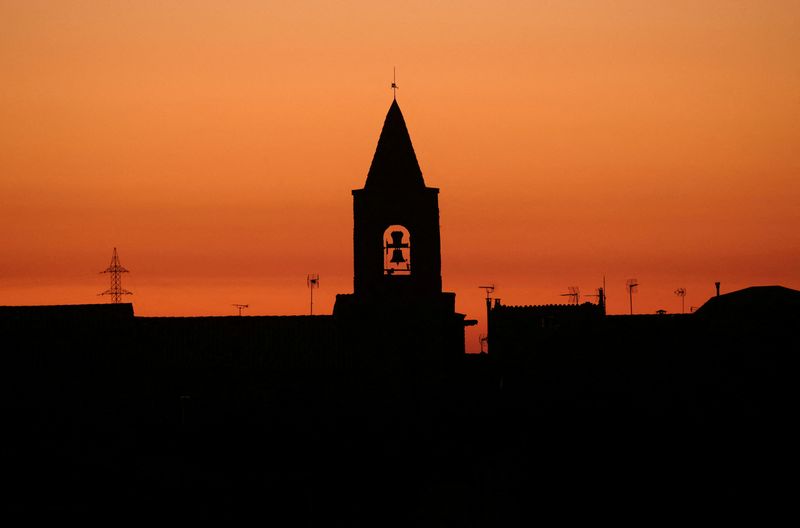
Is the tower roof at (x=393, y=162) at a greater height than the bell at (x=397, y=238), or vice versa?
the tower roof at (x=393, y=162)

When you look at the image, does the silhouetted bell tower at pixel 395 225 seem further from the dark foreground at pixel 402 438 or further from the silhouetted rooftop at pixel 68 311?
the silhouetted rooftop at pixel 68 311

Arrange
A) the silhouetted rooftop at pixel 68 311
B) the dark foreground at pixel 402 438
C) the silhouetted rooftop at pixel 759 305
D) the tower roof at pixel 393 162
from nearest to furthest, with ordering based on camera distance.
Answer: the dark foreground at pixel 402 438, the silhouetted rooftop at pixel 759 305, the tower roof at pixel 393 162, the silhouetted rooftop at pixel 68 311

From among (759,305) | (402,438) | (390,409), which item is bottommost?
(402,438)

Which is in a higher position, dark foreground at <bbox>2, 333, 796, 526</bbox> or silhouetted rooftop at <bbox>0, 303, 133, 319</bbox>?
silhouetted rooftop at <bbox>0, 303, 133, 319</bbox>

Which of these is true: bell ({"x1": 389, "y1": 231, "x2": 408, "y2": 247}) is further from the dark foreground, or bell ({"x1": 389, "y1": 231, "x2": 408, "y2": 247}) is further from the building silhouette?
the dark foreground

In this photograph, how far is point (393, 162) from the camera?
4303cm

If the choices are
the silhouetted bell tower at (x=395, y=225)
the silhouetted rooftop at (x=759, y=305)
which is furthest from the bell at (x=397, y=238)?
the silhouetted rooftop at (x=759, y=305)

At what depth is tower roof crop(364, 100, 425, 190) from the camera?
42.9 m

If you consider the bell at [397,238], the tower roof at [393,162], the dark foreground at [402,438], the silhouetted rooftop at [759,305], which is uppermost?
the tower roof at [393,162]

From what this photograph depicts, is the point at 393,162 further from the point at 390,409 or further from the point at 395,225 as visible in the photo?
the point at 390,409

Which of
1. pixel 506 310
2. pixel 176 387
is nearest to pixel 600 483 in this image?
pixel 176 387

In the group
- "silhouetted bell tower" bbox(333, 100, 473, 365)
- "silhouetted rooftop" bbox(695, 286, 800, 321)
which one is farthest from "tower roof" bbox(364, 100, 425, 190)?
"silhouetted rooftop" bbox(695, 286, 800, 321)

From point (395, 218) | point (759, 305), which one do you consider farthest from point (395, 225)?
point (759, 305)

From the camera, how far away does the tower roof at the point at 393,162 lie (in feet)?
141
